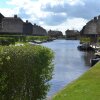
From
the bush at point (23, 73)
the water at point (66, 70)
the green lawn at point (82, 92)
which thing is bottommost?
the water at point (66, 70)

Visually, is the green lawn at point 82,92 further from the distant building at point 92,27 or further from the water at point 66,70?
the distant building at point 92,27

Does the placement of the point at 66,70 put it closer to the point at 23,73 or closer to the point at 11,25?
the point at 23,73

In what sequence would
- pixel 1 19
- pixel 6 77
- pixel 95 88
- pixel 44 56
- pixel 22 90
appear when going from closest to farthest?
pixel 6 77 → pixel 22 90 → pixel 44 56 → pixel 95 88 → pixel 1 19

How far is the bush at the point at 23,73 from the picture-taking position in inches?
424

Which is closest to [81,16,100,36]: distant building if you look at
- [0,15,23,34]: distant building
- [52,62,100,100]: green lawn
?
[0,15,23,34]: distant building

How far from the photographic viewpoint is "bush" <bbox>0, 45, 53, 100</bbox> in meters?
10.8

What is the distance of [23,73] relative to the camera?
11344 millimetres

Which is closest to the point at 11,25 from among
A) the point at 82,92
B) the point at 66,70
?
the point at 66,70

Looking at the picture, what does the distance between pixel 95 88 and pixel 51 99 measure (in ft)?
9.96

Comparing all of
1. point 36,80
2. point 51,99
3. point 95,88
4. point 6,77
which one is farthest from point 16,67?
point 95,88

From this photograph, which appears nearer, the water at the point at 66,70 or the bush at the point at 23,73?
the bush at the point at 23,73

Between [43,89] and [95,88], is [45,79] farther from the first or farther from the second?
[95,88]

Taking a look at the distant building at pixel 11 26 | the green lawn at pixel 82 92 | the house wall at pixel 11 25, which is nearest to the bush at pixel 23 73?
the green lawn at pixel 82 92

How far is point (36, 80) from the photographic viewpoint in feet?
39.6
